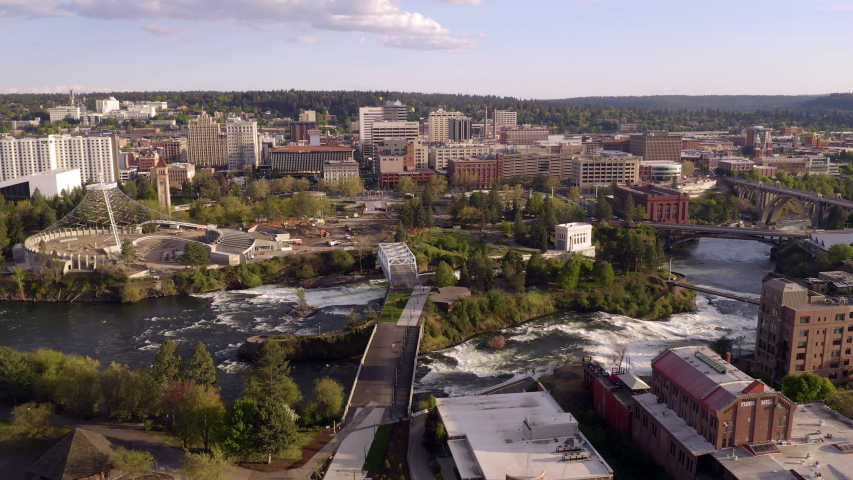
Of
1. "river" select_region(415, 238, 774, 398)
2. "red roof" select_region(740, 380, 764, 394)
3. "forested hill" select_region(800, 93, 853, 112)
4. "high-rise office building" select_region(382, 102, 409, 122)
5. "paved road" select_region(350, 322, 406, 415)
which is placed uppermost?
"forested hill" select_region(800, 93, 853, 112)

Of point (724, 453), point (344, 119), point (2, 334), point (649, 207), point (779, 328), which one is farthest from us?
Result: point (344, 119)

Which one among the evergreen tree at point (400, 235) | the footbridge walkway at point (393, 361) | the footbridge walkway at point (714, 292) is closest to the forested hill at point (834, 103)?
the footbridge walkway at point (714, 292)

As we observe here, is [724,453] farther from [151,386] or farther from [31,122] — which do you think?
[31,122]

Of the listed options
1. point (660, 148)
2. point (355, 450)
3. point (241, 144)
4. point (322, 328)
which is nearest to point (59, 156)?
point (241, 144)

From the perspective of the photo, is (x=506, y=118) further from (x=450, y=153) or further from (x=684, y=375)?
(x=684, y=375)

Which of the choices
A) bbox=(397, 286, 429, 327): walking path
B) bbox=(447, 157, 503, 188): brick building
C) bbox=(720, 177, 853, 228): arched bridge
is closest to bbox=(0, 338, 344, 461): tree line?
bbox=(397, 286, 429, 327): walking path

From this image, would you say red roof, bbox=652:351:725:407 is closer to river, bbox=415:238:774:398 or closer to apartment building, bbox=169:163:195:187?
river, bbox=415:238:774:398

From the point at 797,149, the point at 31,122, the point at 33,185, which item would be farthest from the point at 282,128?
the point at 797,149
